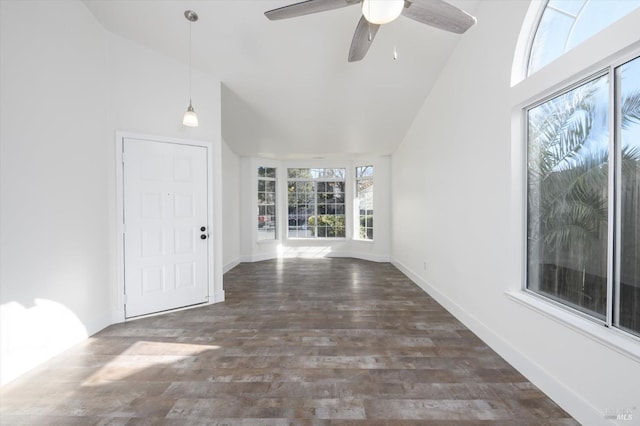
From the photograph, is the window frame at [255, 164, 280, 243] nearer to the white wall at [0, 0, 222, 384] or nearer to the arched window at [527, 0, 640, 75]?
the white wall at [0, 0, 222, 384]

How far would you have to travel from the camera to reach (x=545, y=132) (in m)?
1.95

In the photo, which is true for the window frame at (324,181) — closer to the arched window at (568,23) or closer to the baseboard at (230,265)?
the baseboard at (230,265)

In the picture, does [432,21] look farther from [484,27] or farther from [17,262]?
[17,262]

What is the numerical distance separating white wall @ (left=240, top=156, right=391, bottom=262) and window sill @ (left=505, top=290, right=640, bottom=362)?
12.9ft

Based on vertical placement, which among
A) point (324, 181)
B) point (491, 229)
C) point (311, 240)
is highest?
point (324, 181)

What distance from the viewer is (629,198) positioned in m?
1.42

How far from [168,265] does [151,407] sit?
1.76 meters

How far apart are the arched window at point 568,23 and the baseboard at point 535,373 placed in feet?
7.03

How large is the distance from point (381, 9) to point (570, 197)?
1.69m

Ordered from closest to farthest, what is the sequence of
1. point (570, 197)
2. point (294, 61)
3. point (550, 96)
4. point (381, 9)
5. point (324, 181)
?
1. point (381, 9)
2. point (570, 197)
3. point (550, 96)
4. point (294, 61)
5. point (324, 181)

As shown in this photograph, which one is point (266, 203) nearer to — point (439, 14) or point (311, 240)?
point (311, 240)

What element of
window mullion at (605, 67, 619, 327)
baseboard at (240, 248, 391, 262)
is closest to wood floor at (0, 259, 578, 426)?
window mullion at (605, 67, 619, 327)

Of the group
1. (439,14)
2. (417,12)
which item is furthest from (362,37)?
(439,14)

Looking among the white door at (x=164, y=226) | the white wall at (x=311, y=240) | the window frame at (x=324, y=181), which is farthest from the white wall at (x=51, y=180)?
the window frame at (x=324, y=181)
